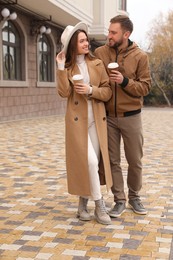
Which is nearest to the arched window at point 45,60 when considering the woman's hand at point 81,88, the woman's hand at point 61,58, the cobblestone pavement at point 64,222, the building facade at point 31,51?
the building facade at point 31,51

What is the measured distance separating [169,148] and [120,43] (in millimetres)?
5047

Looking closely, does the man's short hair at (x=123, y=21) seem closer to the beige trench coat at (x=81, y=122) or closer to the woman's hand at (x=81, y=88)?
the beige trench coat at (x=81, y=122)

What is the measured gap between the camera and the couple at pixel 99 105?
345 centimetres

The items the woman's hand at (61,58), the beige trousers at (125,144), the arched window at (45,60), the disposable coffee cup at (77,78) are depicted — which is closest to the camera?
the disposable coffee cup at (77,78)

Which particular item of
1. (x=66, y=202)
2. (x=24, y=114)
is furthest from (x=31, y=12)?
(x=66, y=202)

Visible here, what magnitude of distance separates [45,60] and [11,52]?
300 centimetres

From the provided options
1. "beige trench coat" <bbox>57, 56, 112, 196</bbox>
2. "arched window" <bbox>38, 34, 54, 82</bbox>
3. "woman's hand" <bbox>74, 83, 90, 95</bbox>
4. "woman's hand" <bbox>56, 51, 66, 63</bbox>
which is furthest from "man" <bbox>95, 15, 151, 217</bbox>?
"arched window" <bbox>38, 34, 54, 82</bbox>

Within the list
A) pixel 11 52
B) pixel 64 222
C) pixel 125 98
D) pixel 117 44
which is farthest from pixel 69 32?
pixel 11 52

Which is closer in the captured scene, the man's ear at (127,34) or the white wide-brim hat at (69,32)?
the white wide-brim hat at (69,32)

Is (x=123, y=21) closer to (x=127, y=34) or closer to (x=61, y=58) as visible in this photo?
(x=127, y=34)

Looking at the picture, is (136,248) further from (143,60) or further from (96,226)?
(143,60)

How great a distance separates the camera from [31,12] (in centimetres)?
1401

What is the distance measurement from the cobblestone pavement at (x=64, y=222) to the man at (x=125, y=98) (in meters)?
0.31

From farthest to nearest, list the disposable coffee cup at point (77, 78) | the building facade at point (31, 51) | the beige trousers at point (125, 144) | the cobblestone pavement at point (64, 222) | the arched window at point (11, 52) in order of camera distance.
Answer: the arched window at point (11, 52)
the building facade at point (31, 51)
the beige trousers at point (125, 144)
the disposable coffee cup at point (77, 78)
the cobblestone pavement at point (64, 222)
